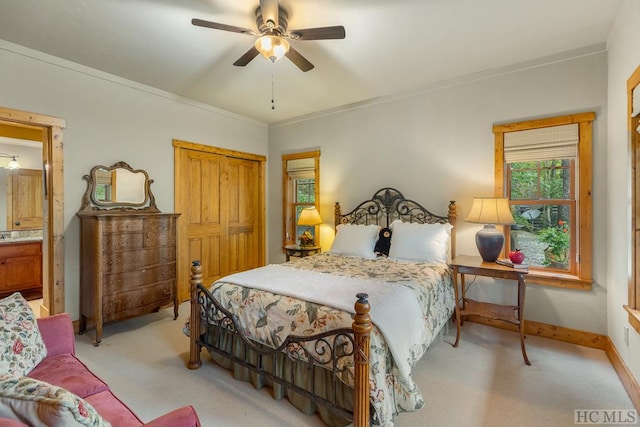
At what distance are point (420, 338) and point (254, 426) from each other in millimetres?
1235

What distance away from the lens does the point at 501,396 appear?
2.09 metres

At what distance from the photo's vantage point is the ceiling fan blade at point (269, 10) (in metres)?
2.06

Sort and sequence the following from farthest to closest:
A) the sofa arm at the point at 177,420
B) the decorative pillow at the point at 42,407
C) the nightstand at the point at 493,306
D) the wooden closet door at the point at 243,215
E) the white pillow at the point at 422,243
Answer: the wooden closet door at the point at 243,215 < the white pillow at the point at 422,243 < the nightstand at the point at 493,306 < the sofa arm at the point at 177,420 < the decorative pillow at the point at 42,407

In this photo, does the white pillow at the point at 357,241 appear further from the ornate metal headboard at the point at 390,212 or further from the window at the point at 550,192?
the window at the point at 550,192

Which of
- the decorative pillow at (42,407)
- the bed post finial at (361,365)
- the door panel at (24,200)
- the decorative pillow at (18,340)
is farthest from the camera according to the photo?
the door panel at (24,200)

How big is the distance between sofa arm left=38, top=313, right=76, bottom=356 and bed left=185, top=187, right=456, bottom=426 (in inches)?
31.9

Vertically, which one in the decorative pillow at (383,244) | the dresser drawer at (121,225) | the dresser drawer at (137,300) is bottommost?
the dresser drawer at (137,300)

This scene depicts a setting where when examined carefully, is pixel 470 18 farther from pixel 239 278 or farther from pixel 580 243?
pixel 239 278

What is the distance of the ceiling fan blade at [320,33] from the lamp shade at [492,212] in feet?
6.80

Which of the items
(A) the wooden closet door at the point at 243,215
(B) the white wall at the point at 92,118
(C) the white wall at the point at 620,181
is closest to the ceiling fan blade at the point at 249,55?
(B) the white wall at the point at 92,118

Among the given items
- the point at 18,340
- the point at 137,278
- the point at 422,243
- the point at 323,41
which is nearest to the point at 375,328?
the point at 422,243


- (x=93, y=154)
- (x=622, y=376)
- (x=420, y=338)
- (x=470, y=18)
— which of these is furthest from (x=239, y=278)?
(x=622, y=376)

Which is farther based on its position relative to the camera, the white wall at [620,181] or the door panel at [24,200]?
the door panel at [24,200]

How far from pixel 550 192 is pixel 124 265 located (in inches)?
178
